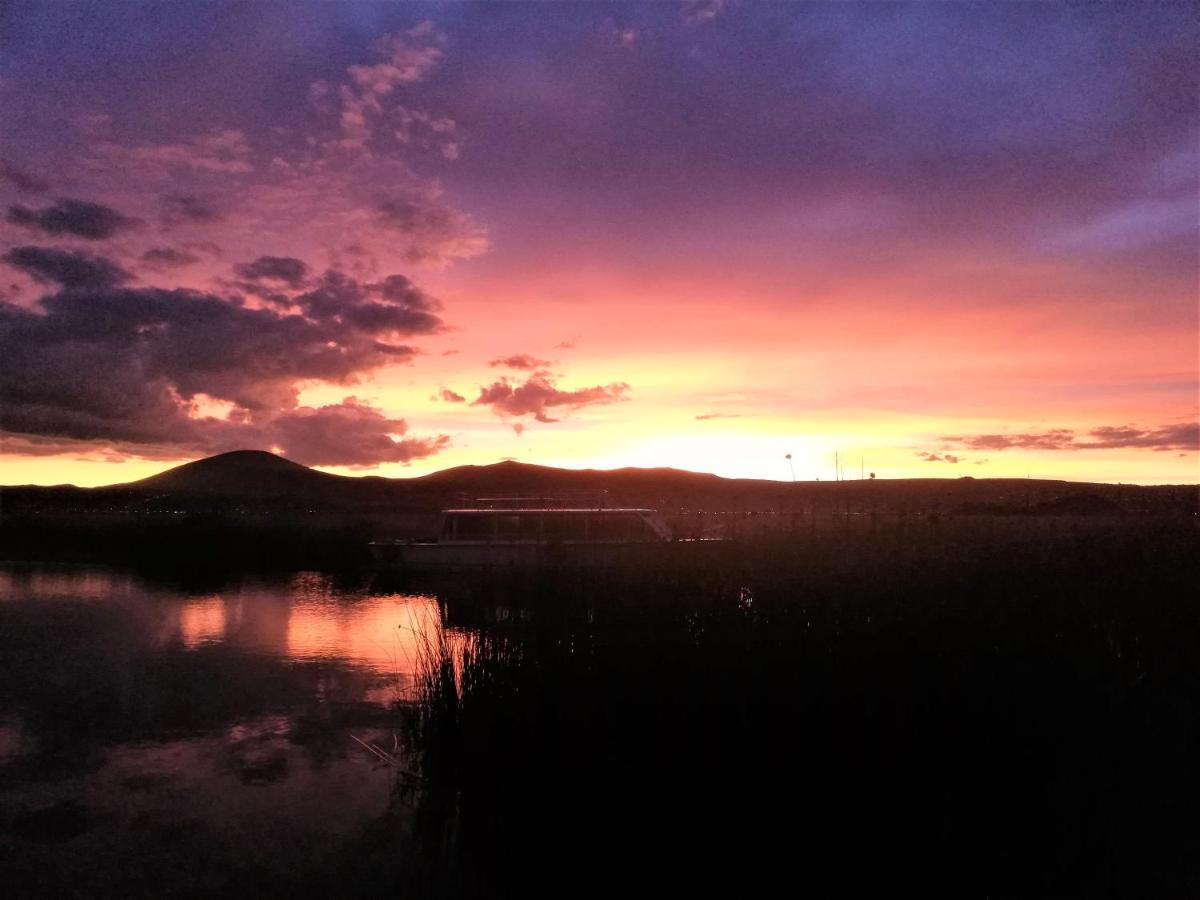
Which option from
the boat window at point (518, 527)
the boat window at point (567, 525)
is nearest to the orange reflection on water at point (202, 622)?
the boat window at point (518, 527)

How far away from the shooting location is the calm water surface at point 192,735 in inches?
283

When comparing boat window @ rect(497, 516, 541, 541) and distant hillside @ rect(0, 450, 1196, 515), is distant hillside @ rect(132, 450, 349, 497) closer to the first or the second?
distant hillside @ rect(0, 450, 1196, 515)

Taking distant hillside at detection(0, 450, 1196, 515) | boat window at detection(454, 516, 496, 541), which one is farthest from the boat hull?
distant hillside at detection(0, 450, 1196, 515)

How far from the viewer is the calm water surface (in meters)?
7.19

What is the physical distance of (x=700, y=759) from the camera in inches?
261

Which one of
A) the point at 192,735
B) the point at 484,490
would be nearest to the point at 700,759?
the point at 192,735

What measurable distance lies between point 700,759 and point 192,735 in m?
6.74

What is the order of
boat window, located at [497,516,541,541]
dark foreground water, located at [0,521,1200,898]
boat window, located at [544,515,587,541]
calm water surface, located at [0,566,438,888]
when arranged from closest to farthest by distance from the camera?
dark foreground water, located at [0,521,1200,898]
calm water surface, located at [0,566,438,888]
boat window, located at [544,515,587,541]
boat window, located at [497,516,541,541]

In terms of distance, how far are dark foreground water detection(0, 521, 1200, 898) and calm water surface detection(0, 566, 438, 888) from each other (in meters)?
0.05

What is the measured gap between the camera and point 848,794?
20.5 ft

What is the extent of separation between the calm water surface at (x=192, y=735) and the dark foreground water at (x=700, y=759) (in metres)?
0.05

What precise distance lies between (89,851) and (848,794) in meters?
6.12

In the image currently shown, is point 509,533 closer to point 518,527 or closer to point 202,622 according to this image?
point 518,527

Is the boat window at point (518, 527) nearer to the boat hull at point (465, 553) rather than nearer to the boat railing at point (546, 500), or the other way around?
the boat railing at point (546, 500)
